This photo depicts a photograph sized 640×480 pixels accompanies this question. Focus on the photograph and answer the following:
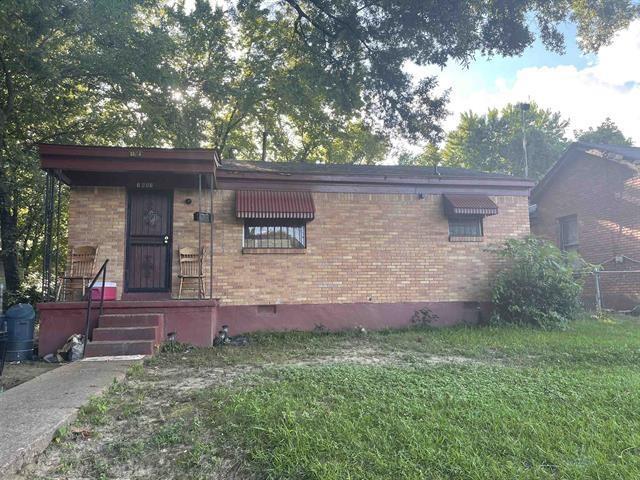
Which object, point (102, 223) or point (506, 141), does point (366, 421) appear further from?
point (506, 141)

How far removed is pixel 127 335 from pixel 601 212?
12032mm

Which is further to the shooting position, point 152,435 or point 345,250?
point 345,250

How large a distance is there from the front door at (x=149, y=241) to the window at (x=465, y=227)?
585cm

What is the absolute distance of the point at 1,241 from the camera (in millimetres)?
11445

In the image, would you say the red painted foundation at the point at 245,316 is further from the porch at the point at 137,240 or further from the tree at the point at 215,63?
the tree at the point at 215,63

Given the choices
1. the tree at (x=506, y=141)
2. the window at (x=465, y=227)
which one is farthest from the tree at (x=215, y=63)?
the tree at (x=506, y=141)

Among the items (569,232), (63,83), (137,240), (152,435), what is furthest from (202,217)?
(569,232)

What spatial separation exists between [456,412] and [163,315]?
195 inches

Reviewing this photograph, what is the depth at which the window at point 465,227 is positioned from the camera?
27.9 ft

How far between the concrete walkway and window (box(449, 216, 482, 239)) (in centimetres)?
664

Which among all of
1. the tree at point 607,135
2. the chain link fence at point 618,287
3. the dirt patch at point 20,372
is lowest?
the dirt patch at point 20,372

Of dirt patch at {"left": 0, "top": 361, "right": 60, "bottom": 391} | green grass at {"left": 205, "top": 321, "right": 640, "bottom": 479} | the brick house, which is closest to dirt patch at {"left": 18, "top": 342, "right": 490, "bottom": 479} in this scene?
green grass at {"left": 205, "top": 321, "right": 640, "bottom": 479}

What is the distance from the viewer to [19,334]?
5.88 metres

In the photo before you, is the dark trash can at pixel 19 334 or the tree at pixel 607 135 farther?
the tree at pixel 607 135
